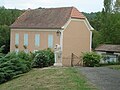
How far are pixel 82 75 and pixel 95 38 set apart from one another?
42.3 m

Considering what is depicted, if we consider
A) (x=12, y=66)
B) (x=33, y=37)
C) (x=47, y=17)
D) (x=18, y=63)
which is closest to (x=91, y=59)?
(x=18, y=63)

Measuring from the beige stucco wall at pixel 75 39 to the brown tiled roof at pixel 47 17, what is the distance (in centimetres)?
99

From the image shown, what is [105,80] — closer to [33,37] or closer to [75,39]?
[75,39]

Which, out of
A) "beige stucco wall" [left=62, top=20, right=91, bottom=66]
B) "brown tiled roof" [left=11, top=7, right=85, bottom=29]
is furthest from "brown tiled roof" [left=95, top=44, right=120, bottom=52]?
"brown tiled roof" [left=11, top=7, right=85, bottom=29]

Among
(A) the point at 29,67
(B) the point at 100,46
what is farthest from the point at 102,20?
(A) the point at 29,67

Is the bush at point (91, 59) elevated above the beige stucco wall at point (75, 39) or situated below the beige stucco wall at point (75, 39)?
below

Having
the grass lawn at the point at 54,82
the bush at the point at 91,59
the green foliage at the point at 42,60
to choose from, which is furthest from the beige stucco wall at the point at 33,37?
the grass lawn at the point at 54,82

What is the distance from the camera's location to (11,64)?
23938 millimetres

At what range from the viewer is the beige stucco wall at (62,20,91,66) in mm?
41656

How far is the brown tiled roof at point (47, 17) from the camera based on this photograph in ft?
140

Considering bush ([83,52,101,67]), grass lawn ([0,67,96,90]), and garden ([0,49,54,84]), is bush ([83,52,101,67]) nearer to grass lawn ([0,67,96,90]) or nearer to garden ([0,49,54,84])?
garden ([0,49,54,84])

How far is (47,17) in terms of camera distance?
1809 inches

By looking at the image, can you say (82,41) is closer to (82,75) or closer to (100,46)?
(100,46)

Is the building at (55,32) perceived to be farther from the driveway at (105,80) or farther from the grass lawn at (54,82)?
the driveway at (105,80)
